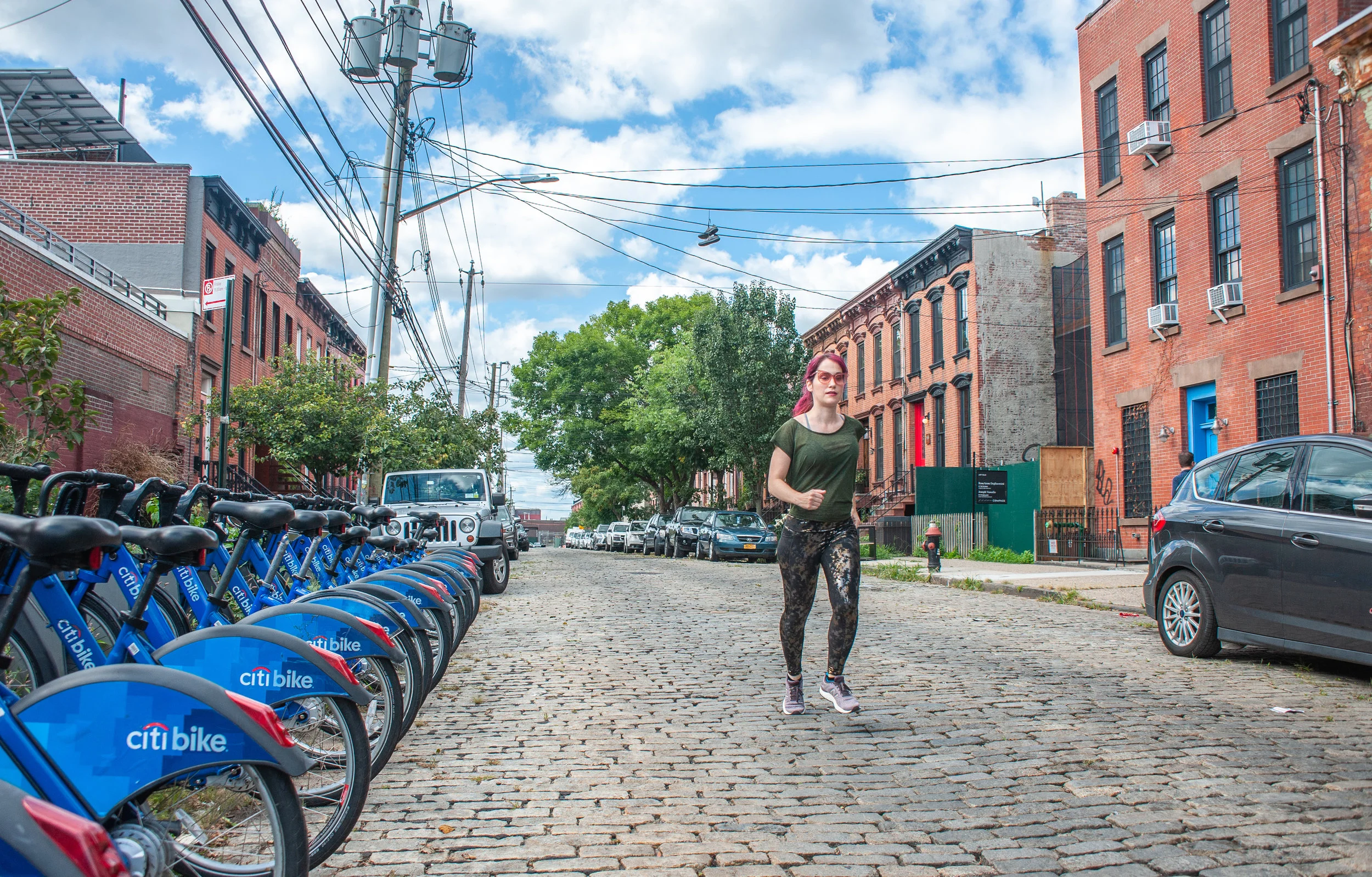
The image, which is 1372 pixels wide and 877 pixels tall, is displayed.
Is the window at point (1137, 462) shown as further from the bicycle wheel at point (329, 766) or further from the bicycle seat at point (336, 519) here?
the bicycle wheel at point (329, 766)

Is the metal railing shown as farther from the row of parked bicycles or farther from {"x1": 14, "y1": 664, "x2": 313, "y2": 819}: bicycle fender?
{"x1": 14, "y1": 664, "x2": 313, "y2": 819}: bicycle fender

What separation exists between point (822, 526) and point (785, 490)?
323 millimetres

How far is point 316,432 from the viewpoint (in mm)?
20344

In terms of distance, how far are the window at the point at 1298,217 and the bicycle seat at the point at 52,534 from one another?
58.7 feet

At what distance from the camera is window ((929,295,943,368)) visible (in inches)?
1260

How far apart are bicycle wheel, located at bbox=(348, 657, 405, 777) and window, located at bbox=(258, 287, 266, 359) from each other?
90.5 ft

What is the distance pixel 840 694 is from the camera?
19.7 ft

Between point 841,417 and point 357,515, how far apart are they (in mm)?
5043

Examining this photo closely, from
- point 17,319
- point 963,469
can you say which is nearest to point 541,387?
point 963,469

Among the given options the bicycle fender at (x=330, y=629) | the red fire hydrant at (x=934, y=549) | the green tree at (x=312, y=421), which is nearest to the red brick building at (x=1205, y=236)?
the red fire hydrant at (x=934, y=549)

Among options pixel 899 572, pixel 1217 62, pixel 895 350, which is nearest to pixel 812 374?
pixel 899 572

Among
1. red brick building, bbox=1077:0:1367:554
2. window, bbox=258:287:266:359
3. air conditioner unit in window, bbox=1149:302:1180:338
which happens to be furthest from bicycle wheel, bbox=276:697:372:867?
window, bbox=258:287:266:359

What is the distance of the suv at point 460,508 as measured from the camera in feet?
47.4

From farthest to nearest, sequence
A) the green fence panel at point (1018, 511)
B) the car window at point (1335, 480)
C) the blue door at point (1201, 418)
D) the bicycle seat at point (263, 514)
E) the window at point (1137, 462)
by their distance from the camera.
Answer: the green fence panel at point (1018, 511), the window at point (1137, 462), the blue door at point (1201, 418), the car window at point (1335, 480), the bicycle seat at point (263, 514)
